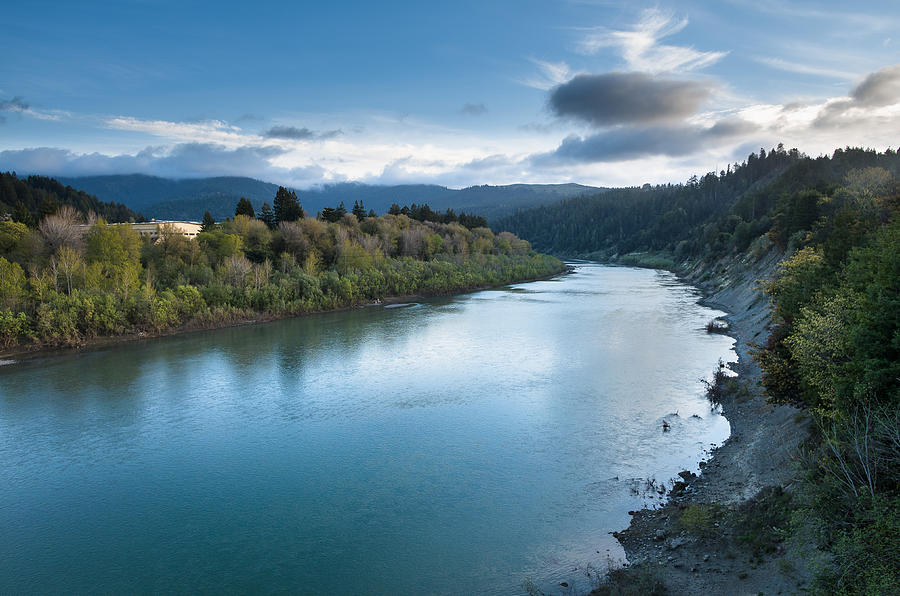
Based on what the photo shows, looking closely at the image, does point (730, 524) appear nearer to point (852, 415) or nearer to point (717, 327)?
point (852, 415)

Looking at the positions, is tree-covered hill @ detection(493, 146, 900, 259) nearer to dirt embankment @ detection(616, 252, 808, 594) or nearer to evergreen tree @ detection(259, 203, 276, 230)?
dirt embankment @ detection(616, 252, 808, 594)

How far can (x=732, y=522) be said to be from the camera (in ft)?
33.8

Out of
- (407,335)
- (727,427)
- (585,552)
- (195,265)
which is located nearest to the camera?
(585,552)

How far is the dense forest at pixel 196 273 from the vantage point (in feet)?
108

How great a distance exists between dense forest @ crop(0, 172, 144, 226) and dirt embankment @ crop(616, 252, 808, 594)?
49.8 m

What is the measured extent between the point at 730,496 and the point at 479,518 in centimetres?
592

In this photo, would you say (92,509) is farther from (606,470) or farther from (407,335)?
(407,335)

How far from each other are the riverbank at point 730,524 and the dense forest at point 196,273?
35.8 meters

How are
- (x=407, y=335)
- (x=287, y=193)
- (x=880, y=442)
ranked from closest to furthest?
(x=880, y=442) < (x=407, y=335) < (x=287, y=193)

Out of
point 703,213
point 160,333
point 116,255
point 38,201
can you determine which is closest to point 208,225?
point 116,255

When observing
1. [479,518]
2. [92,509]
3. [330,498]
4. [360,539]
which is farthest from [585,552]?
[92,509]

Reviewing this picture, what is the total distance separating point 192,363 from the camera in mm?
28688

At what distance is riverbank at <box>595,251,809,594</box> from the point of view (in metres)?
8.62

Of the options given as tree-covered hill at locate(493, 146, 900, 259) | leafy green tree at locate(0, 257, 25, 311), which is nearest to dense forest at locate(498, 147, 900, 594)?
tree-covered hill at locate(493, 146, 900, 259)
